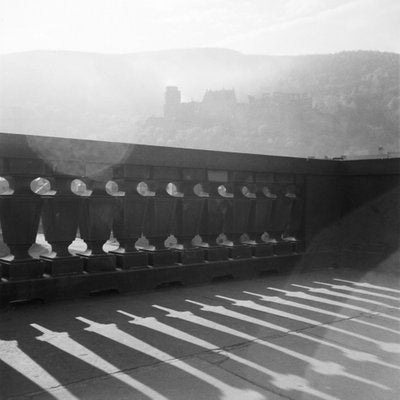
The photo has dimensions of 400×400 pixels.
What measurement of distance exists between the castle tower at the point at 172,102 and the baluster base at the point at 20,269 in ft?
248

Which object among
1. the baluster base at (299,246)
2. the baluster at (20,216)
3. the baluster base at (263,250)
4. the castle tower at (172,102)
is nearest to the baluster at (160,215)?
the baluster at (20,216)

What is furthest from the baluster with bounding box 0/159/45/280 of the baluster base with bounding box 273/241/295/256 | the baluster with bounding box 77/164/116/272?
the baluster base with bounding box 273/241/295/256

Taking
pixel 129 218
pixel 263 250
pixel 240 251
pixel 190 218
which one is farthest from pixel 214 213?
pixel 129 218

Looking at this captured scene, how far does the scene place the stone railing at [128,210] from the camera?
10.8 feet

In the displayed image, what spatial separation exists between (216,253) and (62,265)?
152cm

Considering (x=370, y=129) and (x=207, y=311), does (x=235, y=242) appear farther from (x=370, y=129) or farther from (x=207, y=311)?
(x=370, y=129)

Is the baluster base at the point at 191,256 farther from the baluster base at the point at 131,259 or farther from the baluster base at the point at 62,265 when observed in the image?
the baluster base at the point at 62,265

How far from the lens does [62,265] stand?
351 centimetres

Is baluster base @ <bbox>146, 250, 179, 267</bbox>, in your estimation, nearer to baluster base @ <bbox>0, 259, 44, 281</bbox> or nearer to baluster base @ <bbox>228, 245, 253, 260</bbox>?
baluster base @ <bbox>228, 245, 253, 260</bbox>

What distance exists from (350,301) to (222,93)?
96826 millimetres

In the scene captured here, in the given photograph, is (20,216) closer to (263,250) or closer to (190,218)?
(190,218)

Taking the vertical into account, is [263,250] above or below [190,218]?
below

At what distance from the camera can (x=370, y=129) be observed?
6781 cm

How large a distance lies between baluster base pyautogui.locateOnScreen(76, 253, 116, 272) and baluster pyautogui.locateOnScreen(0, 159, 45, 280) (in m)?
0.41
